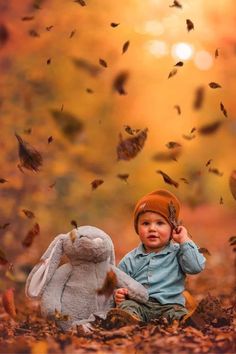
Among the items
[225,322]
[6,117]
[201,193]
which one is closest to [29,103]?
[6,117]

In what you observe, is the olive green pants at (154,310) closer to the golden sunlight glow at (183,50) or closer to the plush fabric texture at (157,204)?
the plush fabric texture at (157,204)

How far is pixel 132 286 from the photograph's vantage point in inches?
131

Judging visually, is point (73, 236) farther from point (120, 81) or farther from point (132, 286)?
point (120, 81)

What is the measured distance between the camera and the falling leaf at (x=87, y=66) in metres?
4.78

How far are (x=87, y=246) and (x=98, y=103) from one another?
1.87m

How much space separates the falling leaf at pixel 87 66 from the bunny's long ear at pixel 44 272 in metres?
1.71

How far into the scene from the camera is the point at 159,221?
3459mm

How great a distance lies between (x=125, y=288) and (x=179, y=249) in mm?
315

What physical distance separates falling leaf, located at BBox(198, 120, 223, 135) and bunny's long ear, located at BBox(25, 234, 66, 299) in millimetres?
1633

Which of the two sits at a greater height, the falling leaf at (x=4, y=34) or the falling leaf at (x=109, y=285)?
the falling leaf at (x=4, y=34)

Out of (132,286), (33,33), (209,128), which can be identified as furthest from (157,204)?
(33,33)

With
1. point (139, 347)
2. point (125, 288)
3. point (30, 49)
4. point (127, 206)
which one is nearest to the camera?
point (139, 347)

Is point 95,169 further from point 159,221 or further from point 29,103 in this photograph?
point 159,221

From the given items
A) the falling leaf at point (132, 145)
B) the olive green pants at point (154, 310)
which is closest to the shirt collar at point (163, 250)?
the olive green pants at point (154, 310)
